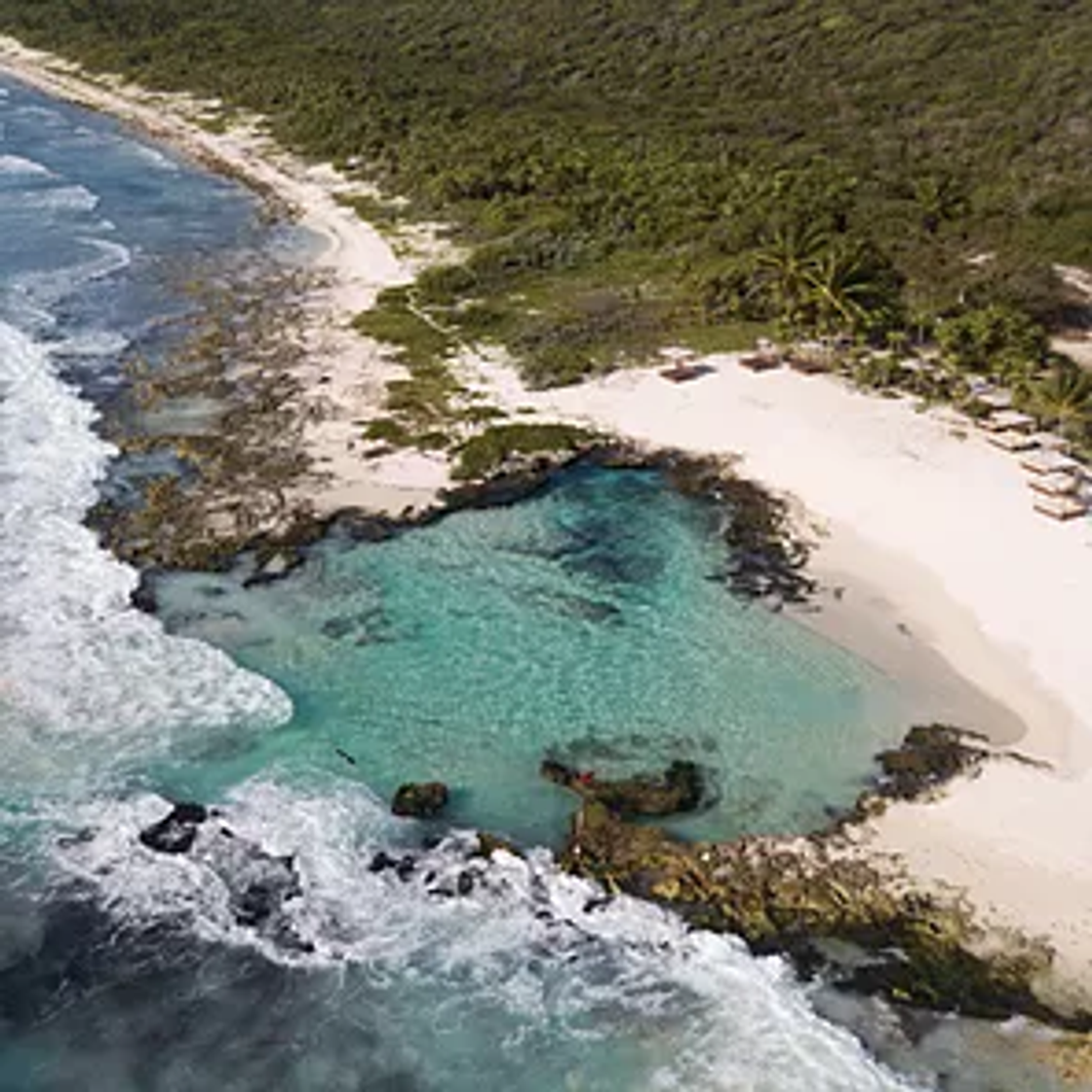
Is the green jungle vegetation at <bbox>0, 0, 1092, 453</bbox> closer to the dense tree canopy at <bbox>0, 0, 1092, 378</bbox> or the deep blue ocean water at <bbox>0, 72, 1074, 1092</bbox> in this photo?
the dense tree canopy at <bbox>0, 0, 1092, 378</bbox>

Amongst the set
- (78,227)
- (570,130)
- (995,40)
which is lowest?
(78,227)

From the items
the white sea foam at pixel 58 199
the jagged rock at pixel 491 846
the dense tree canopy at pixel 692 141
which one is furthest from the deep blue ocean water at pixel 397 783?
the white sea foam at pixel 58 199

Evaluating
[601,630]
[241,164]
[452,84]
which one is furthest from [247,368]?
[452,84]

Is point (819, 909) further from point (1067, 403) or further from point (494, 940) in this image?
point (1067, 403)

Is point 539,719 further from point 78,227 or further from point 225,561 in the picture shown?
point 78,227

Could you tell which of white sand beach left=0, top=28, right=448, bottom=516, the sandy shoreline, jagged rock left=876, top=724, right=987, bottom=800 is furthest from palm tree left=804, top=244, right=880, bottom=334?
jagged rock left=876, top=724, right=987, bottom=800

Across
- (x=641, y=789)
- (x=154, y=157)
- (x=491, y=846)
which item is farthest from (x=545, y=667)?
(x=154, y=157)
